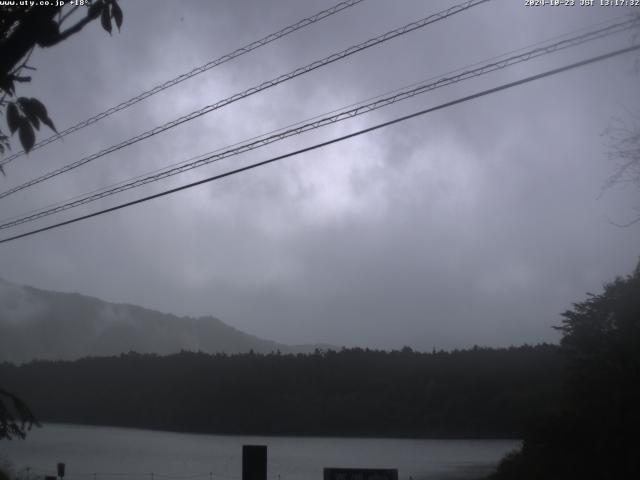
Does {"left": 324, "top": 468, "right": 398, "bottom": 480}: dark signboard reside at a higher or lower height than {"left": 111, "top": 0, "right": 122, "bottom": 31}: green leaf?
lower

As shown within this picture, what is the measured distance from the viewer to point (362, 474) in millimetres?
9945

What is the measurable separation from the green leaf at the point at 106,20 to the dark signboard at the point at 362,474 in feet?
25.3

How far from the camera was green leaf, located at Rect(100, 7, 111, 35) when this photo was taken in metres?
3.70

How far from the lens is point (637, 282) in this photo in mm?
26516

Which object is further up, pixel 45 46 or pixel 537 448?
pixel 45 46

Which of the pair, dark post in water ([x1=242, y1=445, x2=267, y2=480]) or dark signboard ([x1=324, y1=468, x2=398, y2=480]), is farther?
dark post in water ([x1=242, y1=445, x2=267, y2=480])

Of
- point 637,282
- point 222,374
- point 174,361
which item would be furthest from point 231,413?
point 637,282

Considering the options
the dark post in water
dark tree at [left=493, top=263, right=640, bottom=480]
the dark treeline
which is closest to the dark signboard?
the dark post in water

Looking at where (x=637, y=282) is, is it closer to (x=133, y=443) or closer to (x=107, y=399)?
(x=133, y=443)

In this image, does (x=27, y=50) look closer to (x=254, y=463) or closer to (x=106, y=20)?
(x=106, y=20)

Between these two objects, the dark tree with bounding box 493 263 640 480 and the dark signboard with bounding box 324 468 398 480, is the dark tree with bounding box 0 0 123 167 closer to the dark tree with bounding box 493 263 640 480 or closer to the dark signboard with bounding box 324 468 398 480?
the dark signboard with bounding box 324 468 398 480

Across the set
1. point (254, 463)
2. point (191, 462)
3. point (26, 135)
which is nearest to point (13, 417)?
point (254, 463)

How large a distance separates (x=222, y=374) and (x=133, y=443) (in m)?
41.3

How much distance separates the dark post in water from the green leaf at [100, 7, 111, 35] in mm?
7689
